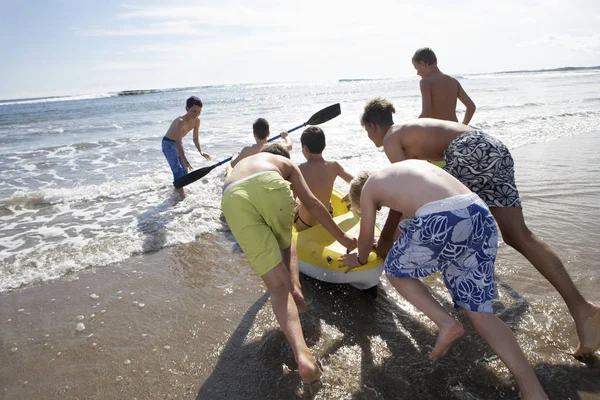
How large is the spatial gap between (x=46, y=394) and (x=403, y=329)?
→ 248 cm

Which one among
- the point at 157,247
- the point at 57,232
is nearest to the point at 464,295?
the point at 157,247

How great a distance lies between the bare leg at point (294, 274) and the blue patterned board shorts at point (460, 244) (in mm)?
932

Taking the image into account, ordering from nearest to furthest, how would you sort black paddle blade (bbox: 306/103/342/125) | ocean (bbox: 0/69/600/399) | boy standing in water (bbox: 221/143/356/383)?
ocean (bbox: 0/69/600/399) → boy standing in water (bbox: 221/143/356/383) → black paddle blade (bbox: 306/103/342/125)

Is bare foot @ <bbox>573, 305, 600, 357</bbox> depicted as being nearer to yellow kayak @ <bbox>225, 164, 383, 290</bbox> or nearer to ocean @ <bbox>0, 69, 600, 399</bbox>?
ocean @ <bbox>0, 69, 600, 399</bbox>

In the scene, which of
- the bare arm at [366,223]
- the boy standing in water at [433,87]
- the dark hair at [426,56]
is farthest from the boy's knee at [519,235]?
the dark hair at [426,56]

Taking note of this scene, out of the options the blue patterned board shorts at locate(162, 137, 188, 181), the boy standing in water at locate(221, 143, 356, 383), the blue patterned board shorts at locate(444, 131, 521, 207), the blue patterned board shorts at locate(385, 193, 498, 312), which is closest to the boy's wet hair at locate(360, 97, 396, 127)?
the blue patterned board shorts at locate(444, 131, 521, 207)

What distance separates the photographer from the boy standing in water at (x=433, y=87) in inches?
163

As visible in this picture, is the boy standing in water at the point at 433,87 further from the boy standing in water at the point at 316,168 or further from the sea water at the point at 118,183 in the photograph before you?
the sea water at the point at 118,183

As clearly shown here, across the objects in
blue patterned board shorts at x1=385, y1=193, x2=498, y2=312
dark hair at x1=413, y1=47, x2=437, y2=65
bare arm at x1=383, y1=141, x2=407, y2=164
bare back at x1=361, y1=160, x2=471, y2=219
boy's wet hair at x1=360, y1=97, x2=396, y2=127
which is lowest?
blue patterned board shorts at x1=385, y1=193, x2=498, y2=312

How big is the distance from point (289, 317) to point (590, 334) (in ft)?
6.10

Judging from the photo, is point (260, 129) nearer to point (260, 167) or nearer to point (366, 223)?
point (260, 167)

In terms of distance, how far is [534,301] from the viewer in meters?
2.98

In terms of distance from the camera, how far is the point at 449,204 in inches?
78.5

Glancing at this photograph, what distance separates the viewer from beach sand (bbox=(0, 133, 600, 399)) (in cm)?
234
